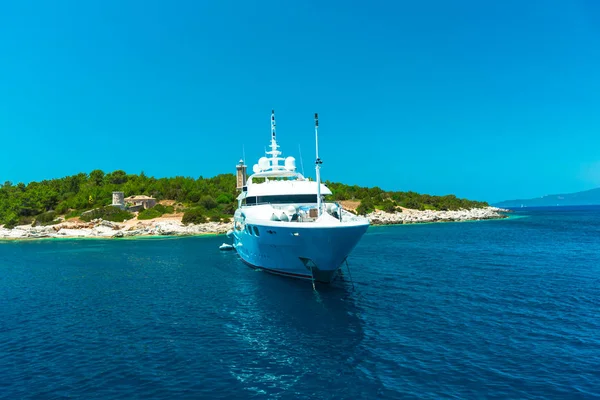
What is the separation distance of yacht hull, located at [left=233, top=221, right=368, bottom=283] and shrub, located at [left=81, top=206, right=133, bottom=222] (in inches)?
2381

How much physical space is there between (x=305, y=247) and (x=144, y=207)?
75736 mm

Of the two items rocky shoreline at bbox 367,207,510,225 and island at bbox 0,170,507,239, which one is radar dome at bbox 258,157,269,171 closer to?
island at bbox 0,170,507,239

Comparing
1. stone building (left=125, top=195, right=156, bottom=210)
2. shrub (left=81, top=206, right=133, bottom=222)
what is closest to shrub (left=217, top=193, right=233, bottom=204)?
stone building (left=125, top=195, right=156, bottom=210)

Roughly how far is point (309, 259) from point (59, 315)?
550 inches

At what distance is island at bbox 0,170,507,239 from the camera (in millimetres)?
71375

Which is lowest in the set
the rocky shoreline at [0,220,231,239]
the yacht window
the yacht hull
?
the yacht hull

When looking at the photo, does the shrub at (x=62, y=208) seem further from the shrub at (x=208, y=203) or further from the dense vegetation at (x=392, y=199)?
the dense vegetation at (x=392, y=199)

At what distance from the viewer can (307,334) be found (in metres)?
16.1

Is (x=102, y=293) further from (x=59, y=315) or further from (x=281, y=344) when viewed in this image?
(x=281, y=344)

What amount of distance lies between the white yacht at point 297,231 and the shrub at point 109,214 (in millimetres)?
55947

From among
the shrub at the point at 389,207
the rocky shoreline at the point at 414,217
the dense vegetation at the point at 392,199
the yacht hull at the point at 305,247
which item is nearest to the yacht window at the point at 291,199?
the yacht hull at the point at 305,247

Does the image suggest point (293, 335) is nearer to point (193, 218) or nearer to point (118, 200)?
point (193, 218)

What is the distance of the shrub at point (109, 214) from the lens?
7774 centimetres

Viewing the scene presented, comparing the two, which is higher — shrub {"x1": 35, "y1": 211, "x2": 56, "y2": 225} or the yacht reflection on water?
shrub {"x1": 35, "y1": 211, "x2": 56, "y2": 225}
